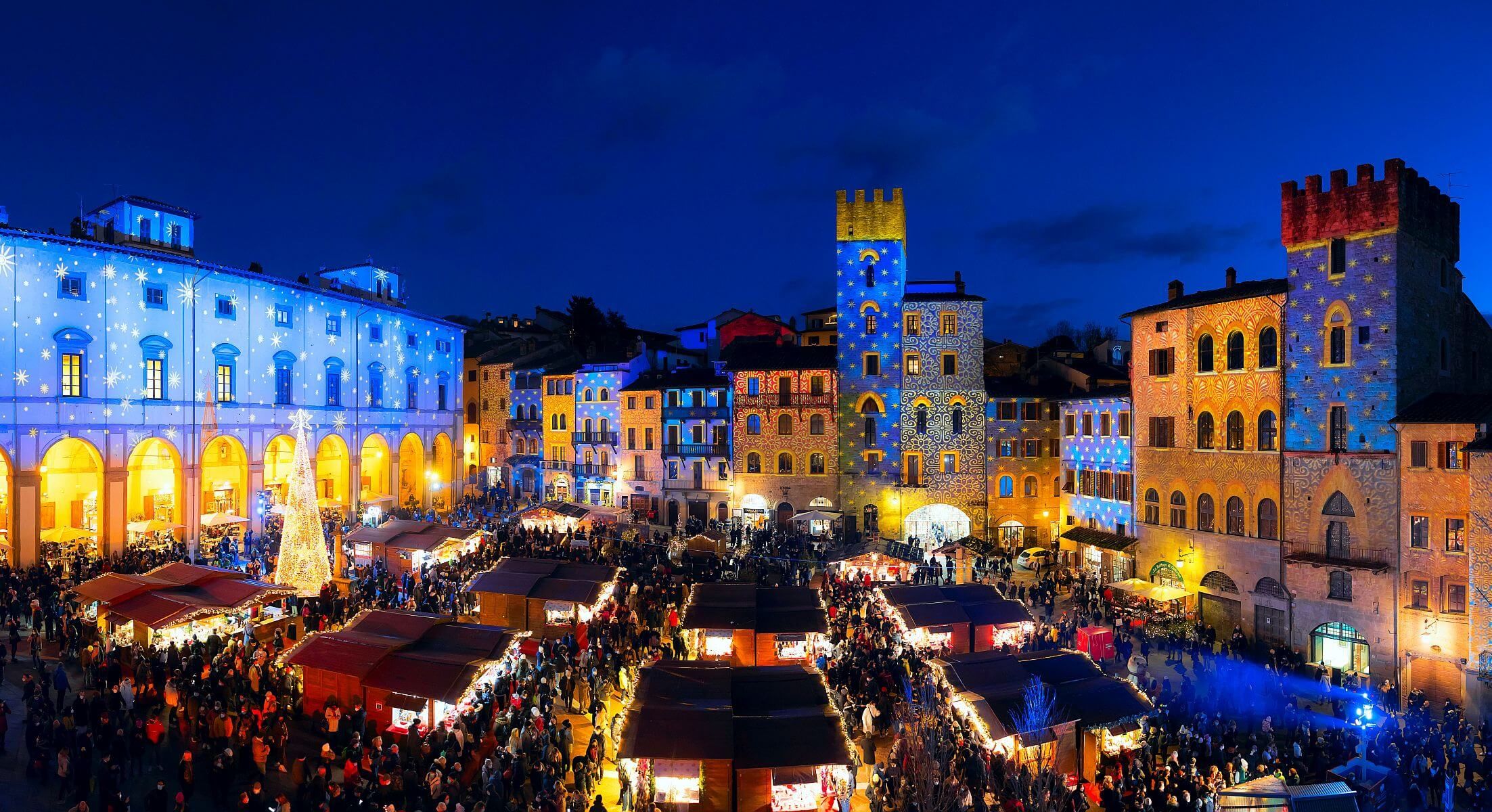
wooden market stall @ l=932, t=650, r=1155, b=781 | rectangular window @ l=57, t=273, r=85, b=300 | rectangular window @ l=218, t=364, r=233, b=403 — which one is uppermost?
rectangular window @ l=57, t=273, r=85, b=300

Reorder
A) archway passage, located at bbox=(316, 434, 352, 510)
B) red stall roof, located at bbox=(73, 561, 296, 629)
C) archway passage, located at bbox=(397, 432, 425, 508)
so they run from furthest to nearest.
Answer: archway passage, located at bbox=(397, 432, 425, 508) < archway passage, located at bbox=(316, 434, 352, 510) < red stall roof, located at bbox=(73, 561, 296, 629)

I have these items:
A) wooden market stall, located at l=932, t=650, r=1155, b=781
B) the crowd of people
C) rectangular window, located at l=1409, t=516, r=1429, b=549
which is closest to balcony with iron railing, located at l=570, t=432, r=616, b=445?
the crowd of people

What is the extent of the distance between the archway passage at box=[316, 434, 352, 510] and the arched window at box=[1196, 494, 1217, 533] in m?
40.3

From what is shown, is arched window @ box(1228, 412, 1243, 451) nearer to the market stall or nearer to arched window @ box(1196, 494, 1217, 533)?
arched window @ box(1196, 494, 1217, 533)

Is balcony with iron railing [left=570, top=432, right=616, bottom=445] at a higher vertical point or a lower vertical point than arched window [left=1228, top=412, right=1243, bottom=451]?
lower

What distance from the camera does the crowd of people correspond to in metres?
14.1

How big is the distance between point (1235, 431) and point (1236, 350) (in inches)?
109

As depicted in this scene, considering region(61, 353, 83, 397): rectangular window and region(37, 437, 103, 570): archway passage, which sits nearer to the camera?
region(61, 353, 83, 397): rectangular window

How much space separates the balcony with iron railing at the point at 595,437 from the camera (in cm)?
5097

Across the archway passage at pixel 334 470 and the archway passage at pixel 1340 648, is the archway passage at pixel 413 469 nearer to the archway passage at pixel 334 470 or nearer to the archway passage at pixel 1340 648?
the archway passage at pixel 334 470

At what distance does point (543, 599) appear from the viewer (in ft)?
78.9

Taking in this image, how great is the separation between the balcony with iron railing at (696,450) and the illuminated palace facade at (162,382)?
16203 millimetres

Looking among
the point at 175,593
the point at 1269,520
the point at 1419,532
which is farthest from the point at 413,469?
the point at 1419,532

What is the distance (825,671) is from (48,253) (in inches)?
1258
